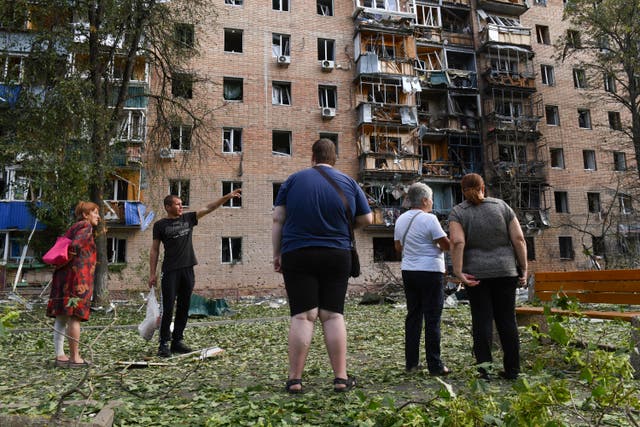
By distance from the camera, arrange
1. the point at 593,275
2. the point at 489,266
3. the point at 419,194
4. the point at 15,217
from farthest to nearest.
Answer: the point at 15,217 → the point at 593,275 → the point at 419,194 → the point at 489,266

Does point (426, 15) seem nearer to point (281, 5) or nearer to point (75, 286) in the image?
point (281, 5)

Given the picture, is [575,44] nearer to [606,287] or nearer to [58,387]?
[606,287]

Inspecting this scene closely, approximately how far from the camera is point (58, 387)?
4477 mm

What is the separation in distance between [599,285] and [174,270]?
565cm

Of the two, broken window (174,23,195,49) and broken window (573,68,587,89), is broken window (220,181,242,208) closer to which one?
broken window (174,23,195,49)

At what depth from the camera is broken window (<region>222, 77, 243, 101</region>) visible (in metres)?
25.8

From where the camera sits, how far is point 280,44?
2683cm

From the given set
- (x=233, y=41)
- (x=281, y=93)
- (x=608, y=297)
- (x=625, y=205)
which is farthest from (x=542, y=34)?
(x=608, y=297)

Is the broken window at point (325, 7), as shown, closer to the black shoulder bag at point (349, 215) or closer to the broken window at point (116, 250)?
the broken window at point (116, 250)

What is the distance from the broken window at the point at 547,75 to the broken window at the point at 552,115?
1651mm

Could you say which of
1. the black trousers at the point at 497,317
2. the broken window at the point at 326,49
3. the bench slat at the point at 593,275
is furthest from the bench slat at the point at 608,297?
the broken window at the point at 326,49

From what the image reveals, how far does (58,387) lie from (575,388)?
15.3 feet

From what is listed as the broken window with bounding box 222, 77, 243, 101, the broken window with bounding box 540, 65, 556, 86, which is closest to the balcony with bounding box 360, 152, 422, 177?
the broken window with bounding box 222, 77, 243, 101

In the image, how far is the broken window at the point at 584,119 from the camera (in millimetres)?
32531
